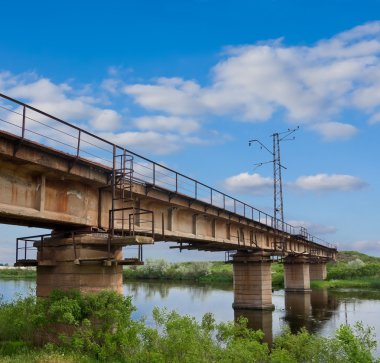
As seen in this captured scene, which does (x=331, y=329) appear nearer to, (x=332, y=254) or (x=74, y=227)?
(x=74, y=227)

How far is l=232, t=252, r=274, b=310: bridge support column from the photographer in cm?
4556

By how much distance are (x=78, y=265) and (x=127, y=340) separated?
414 centimetres

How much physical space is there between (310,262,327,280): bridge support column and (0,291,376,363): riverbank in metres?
76.2

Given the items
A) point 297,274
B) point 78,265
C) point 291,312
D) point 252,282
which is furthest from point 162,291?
point 78,265

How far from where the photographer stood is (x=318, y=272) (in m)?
92.0

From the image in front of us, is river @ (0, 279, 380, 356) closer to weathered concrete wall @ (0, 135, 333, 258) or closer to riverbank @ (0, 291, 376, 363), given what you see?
weathered concrete wall @ (0, 135, 333, 258)

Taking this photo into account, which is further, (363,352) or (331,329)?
(331,329)

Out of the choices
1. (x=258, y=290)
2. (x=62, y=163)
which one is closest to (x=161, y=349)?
(x=62, y=163)

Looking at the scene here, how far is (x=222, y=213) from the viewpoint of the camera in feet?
117

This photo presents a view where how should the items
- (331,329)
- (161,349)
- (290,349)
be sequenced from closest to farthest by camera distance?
(161,349) < (290,349) < (331,329)

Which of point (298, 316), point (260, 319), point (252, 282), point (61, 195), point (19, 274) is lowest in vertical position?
point (19, 274)

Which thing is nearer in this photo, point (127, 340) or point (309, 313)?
point (127, 340)

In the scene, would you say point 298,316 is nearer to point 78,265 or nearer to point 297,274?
point 78,265

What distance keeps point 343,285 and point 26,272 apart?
87740 millimetres
